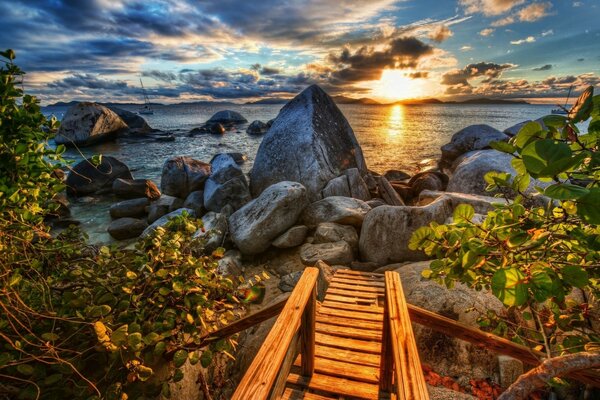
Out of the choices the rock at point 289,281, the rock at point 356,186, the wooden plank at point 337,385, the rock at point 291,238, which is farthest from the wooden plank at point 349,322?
the rock at point 356,186

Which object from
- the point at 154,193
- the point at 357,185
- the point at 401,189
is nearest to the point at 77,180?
the point at 154,193

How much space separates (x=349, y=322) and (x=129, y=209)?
1224 cm

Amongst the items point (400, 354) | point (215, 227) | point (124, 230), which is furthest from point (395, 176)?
point (400, 354)

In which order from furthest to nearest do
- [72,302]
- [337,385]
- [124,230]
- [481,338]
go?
[124,230] → [337,385] → [481,338] → [72,302]

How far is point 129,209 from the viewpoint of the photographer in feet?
42.3

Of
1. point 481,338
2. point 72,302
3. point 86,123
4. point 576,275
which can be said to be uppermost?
point 86,123

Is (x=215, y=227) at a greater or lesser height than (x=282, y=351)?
lesser

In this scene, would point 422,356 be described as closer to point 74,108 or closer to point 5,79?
point 5,79

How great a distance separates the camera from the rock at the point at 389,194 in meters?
10.8

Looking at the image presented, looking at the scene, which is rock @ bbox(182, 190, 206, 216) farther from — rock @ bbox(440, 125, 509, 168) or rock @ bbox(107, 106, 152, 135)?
rock @ bbox(107, 106, 152, 135)

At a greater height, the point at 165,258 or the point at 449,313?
the point at 165,258

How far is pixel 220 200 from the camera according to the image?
10758mm

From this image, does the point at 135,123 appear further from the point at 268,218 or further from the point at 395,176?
the point at 268,218

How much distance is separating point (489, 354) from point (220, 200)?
920cm
